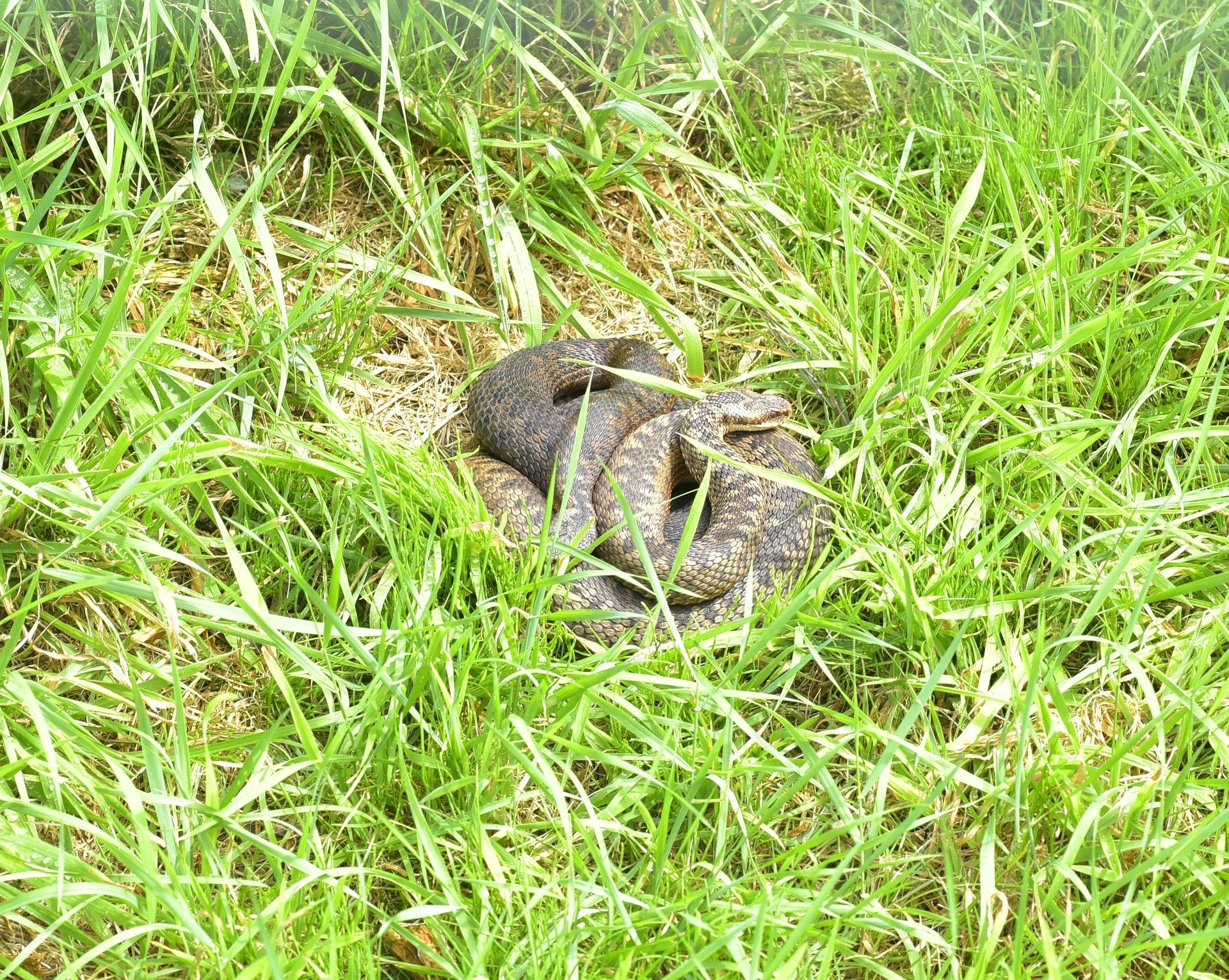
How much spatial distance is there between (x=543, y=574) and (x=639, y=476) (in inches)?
33.9

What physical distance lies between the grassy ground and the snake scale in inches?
6.3

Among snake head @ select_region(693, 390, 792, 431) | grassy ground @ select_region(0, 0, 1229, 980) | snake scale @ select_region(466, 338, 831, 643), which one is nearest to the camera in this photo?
grassy ground @ select_region(0, 0, 1229, 980)

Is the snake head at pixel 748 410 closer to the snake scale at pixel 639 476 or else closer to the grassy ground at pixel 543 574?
the snake scale at pixel 639 476

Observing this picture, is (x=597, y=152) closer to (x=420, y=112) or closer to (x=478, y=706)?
(x=420, y=112)

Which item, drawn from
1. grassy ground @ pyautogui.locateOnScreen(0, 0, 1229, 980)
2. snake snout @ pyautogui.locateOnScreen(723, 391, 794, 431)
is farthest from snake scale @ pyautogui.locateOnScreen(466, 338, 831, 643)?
grassy ground @ pyautogui.locateOnScreen(0, 0, 1229, 980)

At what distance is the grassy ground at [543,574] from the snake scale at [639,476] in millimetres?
159

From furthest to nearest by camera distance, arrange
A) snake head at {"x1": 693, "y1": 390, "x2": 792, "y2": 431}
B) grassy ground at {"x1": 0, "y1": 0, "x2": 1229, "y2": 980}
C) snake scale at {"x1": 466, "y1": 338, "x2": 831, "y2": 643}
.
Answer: snake head at {"x1": 693, "y1": 390, "x2": 792, "y2": 431}
snake scale at {"x1": 466, "y1": 338, "x2": 831, "y2": 643}
grassy ground at {"x1": 0, "y1": 0, "x2": 1229, "y2": 980}

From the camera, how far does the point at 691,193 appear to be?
500 centimetres

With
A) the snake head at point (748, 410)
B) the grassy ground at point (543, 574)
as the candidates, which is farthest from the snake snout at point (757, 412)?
the grassy ground at point (543, 574)

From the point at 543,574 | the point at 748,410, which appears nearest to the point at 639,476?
the point at 748,410

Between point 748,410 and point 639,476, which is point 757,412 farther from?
point 639,476

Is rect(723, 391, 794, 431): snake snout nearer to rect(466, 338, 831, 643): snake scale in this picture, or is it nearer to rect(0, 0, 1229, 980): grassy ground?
rect(466, 338, 831, 643): snake scale

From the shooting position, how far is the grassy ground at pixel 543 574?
9.41 ft

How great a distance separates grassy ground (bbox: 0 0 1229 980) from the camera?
9.41 feet
